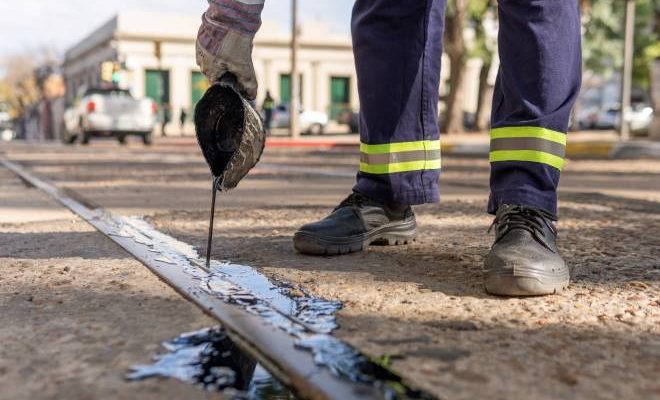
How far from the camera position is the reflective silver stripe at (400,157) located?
2336mm

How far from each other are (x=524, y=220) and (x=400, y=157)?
1.72ft

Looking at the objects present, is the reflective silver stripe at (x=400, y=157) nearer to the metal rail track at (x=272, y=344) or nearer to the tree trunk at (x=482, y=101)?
the metal rail track at (x=272, y=344)

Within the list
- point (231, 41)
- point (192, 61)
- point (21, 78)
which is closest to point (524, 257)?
point (231, 41)

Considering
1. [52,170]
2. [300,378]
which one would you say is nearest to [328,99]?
[52,170]

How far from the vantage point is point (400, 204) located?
241cm

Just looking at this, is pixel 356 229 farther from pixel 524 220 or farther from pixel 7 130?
pixel 7 130

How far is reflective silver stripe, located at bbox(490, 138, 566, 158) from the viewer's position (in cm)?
198

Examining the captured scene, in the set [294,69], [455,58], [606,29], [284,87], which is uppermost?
[606,29]

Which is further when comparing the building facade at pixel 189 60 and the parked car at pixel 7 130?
the parked car at pixel 7 130

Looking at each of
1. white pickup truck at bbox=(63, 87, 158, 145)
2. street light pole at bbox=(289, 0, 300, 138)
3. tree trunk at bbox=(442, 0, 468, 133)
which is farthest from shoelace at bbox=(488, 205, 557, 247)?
tree trunk at bbox=(442, 0, 468, 133)

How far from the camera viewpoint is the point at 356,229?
89.8 inches

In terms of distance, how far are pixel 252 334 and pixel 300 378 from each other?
225mm

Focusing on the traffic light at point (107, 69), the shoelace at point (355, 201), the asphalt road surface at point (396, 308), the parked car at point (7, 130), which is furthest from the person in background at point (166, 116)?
the parked car at point (7, 130)

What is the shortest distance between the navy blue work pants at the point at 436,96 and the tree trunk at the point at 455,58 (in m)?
17.1
